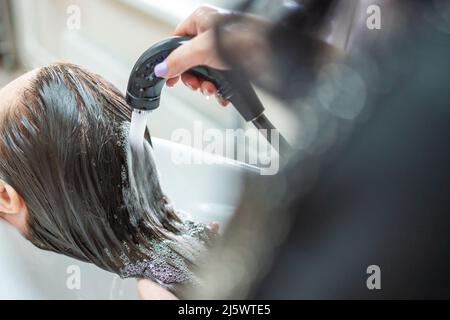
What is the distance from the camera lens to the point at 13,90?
2.41ft

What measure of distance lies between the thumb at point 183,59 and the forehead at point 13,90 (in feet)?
0.66

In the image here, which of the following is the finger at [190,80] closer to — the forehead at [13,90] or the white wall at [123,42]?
the white wall at [123,42]

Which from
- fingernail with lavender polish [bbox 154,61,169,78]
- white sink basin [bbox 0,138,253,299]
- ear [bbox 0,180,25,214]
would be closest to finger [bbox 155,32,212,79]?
fingernail with lavender polish [bbox 154,61,169,78]

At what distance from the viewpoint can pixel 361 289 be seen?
68cm

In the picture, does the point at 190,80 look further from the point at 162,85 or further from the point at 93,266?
the point at 93,266

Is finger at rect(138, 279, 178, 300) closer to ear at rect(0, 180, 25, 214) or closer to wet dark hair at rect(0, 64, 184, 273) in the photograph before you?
wet dark hair at rect(0, 64, 184, 273)

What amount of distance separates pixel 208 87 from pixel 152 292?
0.96 feet

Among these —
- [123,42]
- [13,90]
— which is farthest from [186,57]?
[13,90]

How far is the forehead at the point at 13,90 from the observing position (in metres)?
0.73

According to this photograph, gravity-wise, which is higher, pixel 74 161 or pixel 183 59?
pixel 183 59

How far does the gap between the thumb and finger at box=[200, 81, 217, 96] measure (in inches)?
1.5

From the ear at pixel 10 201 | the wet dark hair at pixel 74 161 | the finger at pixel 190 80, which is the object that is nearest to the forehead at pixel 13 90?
the wet dark hair at pixel 74 161

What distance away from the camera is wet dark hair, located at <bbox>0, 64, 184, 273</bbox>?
72 centimetres
